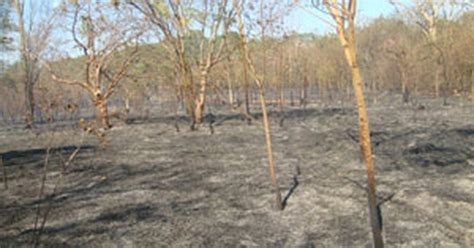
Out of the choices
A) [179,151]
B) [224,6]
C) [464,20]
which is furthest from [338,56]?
[179,151]

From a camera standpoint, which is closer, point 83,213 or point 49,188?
point 83,213

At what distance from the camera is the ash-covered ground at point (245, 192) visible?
610 cm

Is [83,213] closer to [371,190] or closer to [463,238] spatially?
[371,190]

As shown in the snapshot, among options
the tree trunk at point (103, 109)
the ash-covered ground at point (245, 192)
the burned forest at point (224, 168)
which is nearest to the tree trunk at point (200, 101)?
the burned forest at point (224, 168)

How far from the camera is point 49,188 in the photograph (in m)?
8.84

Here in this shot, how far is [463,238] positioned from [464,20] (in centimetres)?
3110

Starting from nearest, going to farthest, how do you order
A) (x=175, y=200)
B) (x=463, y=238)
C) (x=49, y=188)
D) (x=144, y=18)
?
(x=463, y=238) → (x=175, y=200) → (x=49, y=188) → (x=144, y=18)

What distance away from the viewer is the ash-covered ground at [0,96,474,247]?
6.10 meters

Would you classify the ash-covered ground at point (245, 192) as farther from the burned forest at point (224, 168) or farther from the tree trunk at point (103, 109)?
the tree trunk at point (103, 109)

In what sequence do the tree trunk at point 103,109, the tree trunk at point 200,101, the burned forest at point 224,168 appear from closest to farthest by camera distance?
the burned forest at point 224,168
the tree trunk at point 103,109
the tree trunk at point 200,101

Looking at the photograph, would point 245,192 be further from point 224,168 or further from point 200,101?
point 200,101

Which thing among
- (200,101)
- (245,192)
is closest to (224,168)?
(245,192)

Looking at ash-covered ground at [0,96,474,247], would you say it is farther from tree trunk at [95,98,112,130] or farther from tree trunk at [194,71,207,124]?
tree trunk at [194,71,207,124]

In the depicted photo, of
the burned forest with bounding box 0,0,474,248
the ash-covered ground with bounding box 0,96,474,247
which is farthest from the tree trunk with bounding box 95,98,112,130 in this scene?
the ash-covered ground with bounding box 0,96,474,247
